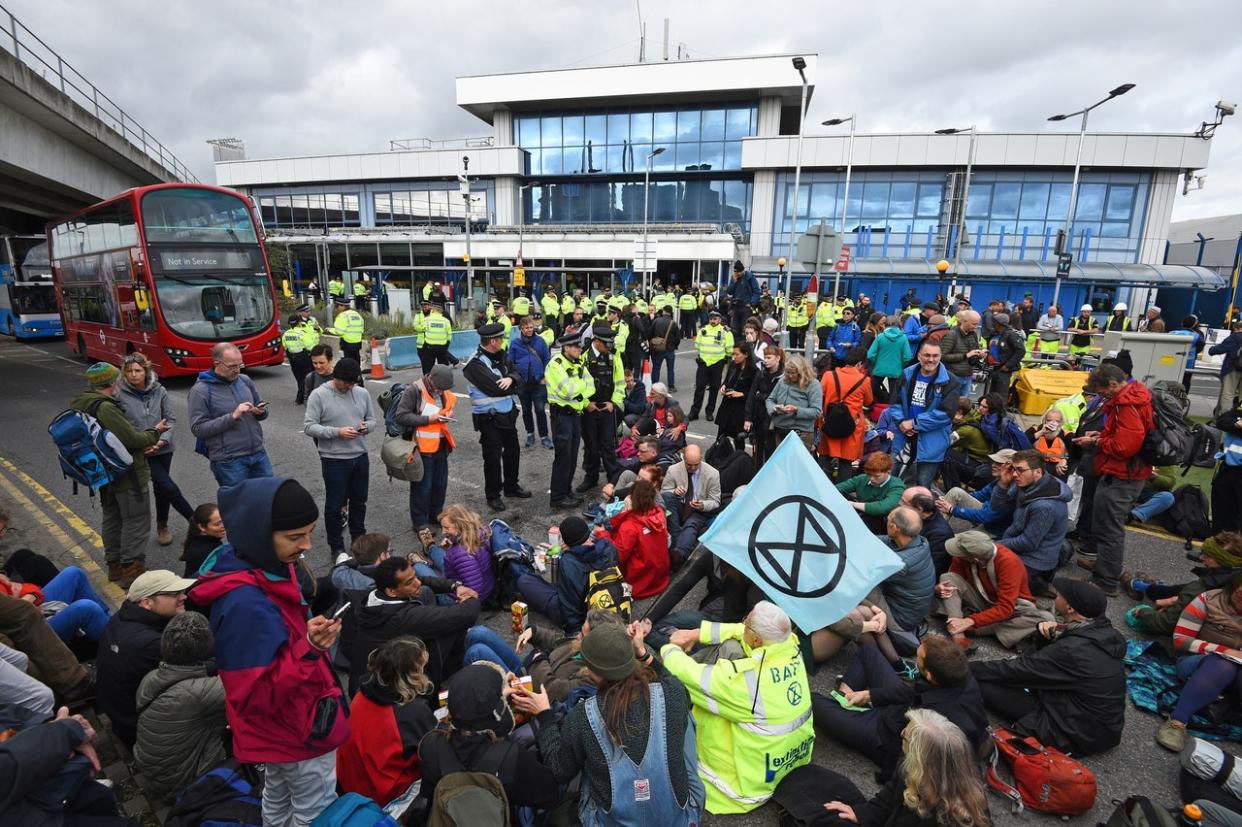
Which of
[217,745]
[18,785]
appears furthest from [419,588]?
[18,785]

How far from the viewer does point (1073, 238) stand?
109ft

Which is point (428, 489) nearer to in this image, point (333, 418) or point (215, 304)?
point (333, 418)

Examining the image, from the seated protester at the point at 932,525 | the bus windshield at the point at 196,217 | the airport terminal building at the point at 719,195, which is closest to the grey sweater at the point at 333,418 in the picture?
the seated protester at the point at 932,525

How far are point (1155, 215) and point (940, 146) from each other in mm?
11542

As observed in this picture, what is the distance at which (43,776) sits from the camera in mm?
2230

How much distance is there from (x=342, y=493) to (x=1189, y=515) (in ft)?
29.1

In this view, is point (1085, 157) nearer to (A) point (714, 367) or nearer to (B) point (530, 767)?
(A) point (714, 367)

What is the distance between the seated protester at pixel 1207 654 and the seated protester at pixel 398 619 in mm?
4431

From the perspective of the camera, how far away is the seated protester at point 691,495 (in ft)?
20.2

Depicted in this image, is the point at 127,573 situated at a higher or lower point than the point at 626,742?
lower

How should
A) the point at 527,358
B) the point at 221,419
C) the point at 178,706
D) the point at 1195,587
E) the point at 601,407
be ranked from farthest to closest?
the point at 527,358 → the point at 601,407 → the point at 221,419 → the point at 1195,587 → the point at 178,706

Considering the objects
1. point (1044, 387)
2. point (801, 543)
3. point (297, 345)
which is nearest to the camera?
point (801, 543)

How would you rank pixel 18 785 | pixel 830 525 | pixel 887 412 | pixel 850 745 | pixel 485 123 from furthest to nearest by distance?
pixel 485 123, pixel 887 412, pixel 830 525, pixel 850 745, pixel 18 785

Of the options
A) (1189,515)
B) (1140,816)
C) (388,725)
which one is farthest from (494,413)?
(1189,515)
